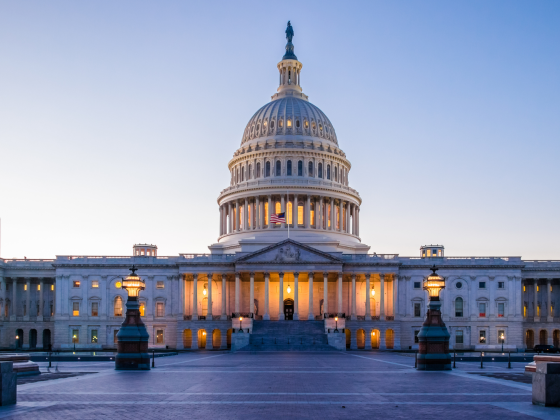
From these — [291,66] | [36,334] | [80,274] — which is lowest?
[36,334]

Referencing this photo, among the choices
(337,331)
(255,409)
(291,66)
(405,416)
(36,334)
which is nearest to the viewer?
(405,416)

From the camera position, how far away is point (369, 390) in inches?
1143

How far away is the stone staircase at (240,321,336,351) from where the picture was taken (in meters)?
85.1

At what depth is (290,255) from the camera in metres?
102

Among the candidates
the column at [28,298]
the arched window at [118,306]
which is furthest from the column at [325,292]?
the column at [28,298]

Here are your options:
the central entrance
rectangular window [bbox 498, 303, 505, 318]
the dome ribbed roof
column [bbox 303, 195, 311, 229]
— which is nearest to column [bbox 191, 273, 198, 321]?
the central entrance

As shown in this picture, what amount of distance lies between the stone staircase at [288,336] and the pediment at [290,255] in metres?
10.6

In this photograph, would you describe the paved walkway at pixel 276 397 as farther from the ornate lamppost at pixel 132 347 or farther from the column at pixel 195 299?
the column at pixel 195 299

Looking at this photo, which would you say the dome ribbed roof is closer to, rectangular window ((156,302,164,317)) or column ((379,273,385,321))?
column ((379,273,385,321))

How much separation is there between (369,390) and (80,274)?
3400 inches

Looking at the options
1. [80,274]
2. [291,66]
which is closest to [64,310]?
[80,274]

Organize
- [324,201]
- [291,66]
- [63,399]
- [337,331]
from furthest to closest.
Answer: [291,66] → [324,201] → [337,331] → [63,399]

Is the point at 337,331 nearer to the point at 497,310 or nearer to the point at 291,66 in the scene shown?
the point at 497,310

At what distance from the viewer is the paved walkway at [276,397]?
21.5 meters
